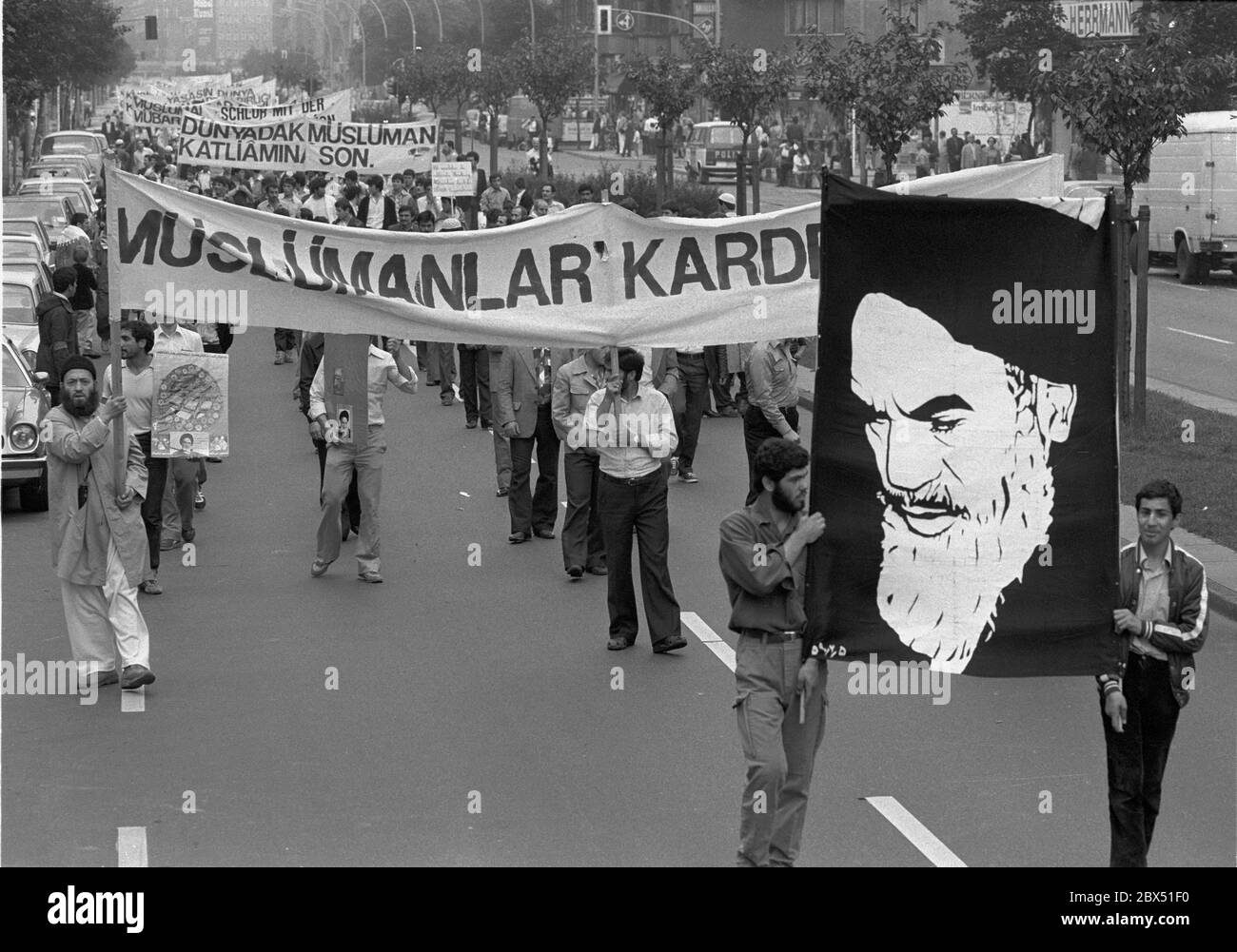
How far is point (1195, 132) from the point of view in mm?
34000

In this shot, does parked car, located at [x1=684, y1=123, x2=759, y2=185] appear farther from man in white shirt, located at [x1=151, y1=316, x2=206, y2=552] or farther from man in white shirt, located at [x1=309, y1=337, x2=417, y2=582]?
man in white shirt, located at [x1=309, y1=337, x2=417, y2=582]

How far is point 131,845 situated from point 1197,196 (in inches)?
1170

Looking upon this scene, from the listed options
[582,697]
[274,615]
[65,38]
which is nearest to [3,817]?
[582,697]

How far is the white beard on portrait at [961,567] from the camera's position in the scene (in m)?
7.14

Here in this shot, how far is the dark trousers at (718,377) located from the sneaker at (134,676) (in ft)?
26.1

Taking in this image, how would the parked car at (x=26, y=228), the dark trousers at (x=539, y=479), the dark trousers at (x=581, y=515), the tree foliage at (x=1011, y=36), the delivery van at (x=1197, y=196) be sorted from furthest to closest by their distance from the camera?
the tree foliage at (x=1011, y=36) < the delivery van at (x=1197, y=196) < the parked car at (x=26, y=228) < the dark trousers at (x=539, y=479) < the dark trousers at (x=581, y=515)

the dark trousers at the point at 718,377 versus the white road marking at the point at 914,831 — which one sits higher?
the dark trousers at the point at 718,377

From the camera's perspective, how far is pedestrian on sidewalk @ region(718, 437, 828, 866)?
717cm

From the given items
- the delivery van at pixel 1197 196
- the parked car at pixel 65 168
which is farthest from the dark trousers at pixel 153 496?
the parked car at pixel 65 168

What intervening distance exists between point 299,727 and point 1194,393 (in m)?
15.4

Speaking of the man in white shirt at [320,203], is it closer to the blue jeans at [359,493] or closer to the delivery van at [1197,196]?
the delivery van at [1197,196]

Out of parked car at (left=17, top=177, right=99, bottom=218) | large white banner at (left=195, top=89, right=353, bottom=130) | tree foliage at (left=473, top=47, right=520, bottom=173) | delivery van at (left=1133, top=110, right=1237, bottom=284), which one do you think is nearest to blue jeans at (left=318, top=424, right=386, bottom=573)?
delivery van at (left=1133, top=110, right=1237, bottom=284)

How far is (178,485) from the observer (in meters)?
14.3

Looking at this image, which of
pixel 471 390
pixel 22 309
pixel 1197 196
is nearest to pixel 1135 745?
pixel 471 390
